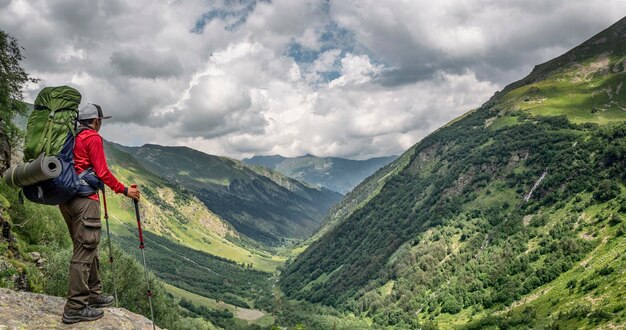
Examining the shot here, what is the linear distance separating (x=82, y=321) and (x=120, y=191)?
16.7 ft

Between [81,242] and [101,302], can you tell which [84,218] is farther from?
[101,302]

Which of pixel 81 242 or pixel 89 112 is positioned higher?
pixel 89 112

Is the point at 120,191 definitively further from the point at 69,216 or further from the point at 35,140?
the point at 35,140

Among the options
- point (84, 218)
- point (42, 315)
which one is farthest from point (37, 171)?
point (42, 315)

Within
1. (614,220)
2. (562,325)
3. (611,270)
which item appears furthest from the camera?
(614,220)

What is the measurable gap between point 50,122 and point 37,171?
6.17 feet

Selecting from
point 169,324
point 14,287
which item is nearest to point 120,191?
point 14,287

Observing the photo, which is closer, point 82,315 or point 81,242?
point 81,242

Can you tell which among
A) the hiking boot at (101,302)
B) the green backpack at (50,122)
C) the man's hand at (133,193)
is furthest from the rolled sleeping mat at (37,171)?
the hiking boot at (101,302)

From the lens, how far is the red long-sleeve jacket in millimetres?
14250

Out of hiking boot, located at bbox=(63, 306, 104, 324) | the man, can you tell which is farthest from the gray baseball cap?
hiking boot, located at bbox=(63, 306, 104, 324)

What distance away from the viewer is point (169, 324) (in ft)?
281

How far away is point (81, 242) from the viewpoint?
14.4 meters

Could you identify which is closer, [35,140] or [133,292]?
[35,140]
